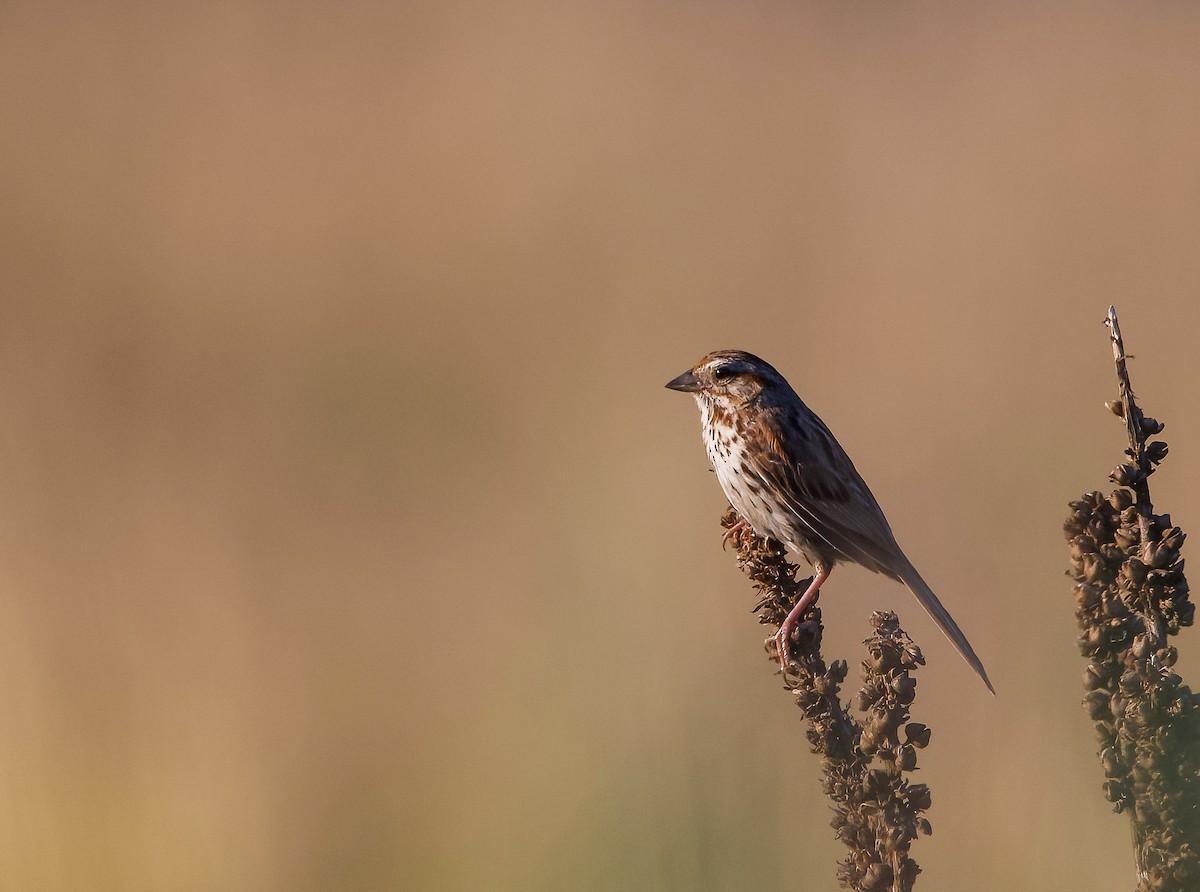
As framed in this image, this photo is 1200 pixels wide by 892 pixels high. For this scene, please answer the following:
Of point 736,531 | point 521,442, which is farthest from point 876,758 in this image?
point 521,442

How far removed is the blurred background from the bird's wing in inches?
20.4

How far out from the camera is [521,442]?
8.57 metres

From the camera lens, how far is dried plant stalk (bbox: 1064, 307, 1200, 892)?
247 centimetres

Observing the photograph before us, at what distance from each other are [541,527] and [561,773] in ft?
10.3

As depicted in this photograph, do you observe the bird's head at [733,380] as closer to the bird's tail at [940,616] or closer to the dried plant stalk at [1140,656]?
the bird's tail at [940,616]

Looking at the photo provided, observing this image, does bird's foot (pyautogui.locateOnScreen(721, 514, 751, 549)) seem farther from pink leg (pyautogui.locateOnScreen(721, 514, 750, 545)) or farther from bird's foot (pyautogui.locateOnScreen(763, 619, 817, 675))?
bird's foot (pyautogui.locateOnScreen(763, 619, 817, 675))

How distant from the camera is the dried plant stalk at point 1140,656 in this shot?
2.47 meters

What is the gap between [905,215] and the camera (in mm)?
11086

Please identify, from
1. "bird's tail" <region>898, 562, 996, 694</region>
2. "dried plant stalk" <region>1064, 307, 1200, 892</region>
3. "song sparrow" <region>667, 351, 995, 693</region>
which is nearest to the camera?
"dried plant stalk" <region>1064, 307, 1200, 892</region>

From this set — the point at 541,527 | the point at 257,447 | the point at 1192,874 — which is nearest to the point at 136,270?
the point at 257,447

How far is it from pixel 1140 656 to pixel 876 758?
0.77m

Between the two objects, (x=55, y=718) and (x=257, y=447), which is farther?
(x=257, y=447)

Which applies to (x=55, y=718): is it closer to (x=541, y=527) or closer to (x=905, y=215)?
(x=541, y=527)

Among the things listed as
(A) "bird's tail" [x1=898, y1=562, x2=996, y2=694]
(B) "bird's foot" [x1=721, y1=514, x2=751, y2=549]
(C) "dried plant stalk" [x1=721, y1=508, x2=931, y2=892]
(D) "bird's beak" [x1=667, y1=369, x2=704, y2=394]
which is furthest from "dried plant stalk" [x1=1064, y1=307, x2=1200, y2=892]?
(D) "bird's beak" [x1=667, y1=369, x2=704, y2=394]
